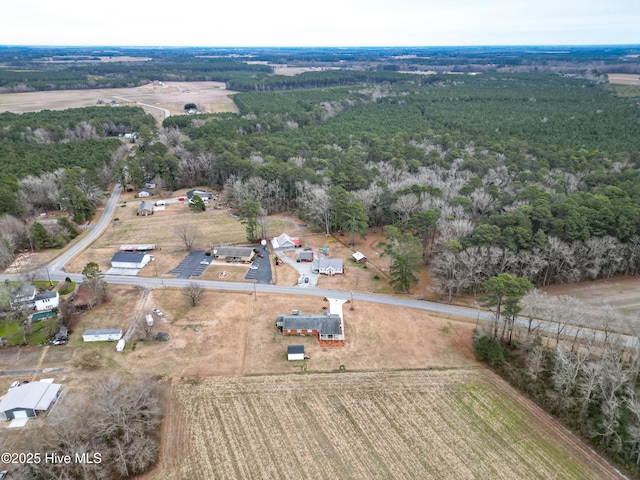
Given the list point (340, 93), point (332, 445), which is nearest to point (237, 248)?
point (332, 445)

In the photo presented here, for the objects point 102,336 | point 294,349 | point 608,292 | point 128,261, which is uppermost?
point 128,261

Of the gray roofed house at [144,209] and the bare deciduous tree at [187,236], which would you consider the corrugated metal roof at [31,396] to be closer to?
the bare deciduous tree at [187,236]

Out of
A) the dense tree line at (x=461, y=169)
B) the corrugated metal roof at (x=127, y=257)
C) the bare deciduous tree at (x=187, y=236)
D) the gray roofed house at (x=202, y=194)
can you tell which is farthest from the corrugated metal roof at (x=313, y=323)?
the gray roofed house at (x=202, y=194)

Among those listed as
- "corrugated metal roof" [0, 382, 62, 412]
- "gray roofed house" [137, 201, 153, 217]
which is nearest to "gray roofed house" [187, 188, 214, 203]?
"gray roofed house" [137, 201, 153, 217]

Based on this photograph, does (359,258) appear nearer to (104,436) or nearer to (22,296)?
(104,436)

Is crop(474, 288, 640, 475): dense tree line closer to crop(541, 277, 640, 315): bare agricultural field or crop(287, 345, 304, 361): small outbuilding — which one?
crop(541, 277, 640, 315): bare agricultural field

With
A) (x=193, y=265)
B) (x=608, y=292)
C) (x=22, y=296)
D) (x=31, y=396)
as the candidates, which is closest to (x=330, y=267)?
(x=193, y=265)
